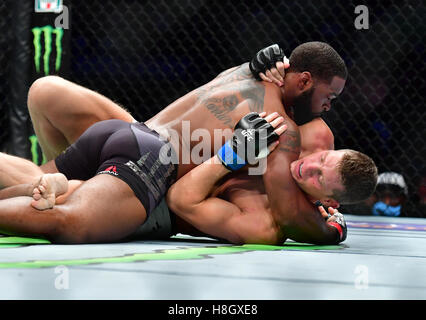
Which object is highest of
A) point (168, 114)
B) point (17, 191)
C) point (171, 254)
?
point (168, 114)

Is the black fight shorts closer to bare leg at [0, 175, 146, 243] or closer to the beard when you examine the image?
bare leg at [0, 175, 146, 243]

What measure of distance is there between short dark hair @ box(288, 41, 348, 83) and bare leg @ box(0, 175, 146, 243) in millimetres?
697

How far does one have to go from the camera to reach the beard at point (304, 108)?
75.1 inches

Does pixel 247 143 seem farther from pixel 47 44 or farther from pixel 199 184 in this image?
pixel 47 44

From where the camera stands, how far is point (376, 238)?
7.35ft

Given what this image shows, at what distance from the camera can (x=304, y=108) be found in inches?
76.3

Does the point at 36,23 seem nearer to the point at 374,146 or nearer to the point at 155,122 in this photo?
the point at 155,122

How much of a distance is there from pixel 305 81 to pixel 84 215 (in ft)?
2.68

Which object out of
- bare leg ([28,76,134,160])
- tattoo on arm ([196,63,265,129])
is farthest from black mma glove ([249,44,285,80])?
bare leg ([28,76,134,160])

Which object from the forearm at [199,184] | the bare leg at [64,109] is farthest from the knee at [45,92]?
the forearm at [199,184]

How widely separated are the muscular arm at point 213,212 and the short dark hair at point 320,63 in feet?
1.44

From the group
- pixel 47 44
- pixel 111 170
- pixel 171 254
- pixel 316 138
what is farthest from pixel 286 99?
pixel 47 44

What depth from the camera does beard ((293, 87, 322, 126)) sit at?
1.91 metres
